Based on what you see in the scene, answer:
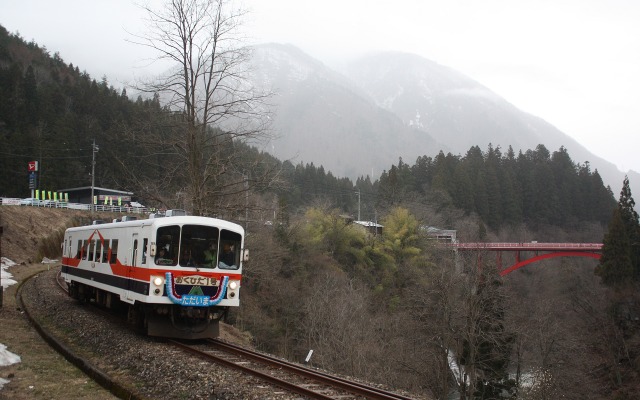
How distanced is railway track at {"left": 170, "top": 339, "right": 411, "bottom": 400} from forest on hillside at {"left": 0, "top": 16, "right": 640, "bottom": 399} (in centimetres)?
613

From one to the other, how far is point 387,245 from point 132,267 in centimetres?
4035

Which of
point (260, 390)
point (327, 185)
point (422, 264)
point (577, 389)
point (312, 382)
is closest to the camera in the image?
point (260, 390)

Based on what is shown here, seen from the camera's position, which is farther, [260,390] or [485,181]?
[485,181]

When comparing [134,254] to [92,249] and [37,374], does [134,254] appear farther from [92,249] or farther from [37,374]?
[92,249]

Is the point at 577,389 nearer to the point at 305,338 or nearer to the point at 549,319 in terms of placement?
the point at 549,319

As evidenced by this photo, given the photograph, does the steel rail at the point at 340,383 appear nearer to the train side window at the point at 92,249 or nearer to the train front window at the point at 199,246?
the train front window at the point at 199,246

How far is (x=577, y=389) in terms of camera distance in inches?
1124

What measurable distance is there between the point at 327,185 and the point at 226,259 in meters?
77.8

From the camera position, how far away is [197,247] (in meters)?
11.4

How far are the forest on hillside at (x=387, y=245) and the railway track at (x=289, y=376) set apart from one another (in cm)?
613

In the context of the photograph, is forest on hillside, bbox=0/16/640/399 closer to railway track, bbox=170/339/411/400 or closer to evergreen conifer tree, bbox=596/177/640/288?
evergreen conifer tree, bbox=596/177/640/288

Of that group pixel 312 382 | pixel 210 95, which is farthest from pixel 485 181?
pixel 312 382

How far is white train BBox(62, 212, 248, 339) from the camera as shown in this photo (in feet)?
35.8

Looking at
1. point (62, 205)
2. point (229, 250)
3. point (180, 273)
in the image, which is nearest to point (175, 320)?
point (180, 273)
